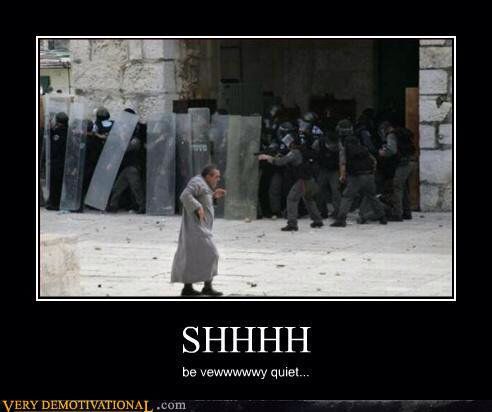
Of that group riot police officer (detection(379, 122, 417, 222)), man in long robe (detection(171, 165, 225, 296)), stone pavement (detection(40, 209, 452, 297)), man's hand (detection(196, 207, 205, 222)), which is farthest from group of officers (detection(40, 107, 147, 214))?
man's hand (detection(196, 207, 205, 222))

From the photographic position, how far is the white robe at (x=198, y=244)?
1147 centimetres

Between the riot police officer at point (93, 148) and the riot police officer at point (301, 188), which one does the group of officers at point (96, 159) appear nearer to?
the riot police officer at point (93, 148)

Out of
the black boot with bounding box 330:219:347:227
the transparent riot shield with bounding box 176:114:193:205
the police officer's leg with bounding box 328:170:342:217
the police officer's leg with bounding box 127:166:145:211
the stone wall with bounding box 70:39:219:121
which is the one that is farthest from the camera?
the stone wall with bounding box 70:39:219:121

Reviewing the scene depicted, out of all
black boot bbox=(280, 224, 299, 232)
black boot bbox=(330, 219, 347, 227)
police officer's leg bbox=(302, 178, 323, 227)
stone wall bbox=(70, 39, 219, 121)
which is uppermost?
stone wall bbox=(70, 39, 219, 121)

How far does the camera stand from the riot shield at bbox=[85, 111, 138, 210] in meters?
18.4

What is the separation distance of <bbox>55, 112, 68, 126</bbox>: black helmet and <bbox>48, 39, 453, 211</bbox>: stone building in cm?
70

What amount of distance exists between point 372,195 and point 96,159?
165 inches

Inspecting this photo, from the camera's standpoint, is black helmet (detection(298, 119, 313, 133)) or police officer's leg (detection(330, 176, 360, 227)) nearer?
police officer's leg (detection(330, 176, 360, 227))

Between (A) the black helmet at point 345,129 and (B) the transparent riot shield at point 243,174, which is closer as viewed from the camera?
(A) the black helmet at point 345,129

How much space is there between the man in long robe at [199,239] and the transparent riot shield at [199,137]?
6.61m

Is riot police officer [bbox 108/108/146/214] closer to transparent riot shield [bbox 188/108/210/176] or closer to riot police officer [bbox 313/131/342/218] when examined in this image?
transparent riot shield [bbox 188/108/210/176]

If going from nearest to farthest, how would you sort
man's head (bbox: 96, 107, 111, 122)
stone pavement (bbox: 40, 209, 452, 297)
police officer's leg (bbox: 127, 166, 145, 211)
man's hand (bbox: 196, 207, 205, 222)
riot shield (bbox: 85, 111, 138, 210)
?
man's hand (bbox: 196, 207, 205, 222) → stone pavement (bbox: 40, 209, 452, 297) → police officer's leg (bbox: 127, 166, 145, 211) → riot shield (bbox: 85, 111, 138, 210) → man's head (bbox: 96, 107, 111, 122)

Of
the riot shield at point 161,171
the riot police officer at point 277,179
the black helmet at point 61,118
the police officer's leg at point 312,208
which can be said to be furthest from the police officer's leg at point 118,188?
the police officer's leg at point 312,208

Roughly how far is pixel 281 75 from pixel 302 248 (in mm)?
8650
